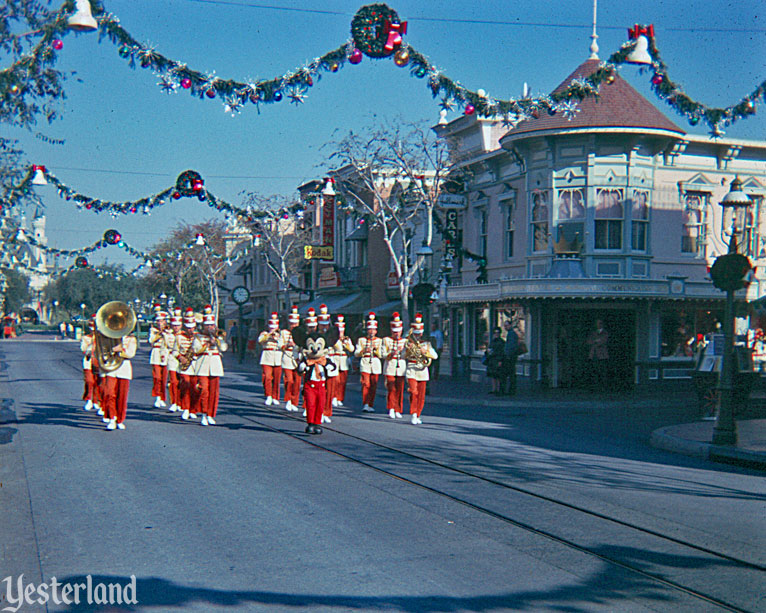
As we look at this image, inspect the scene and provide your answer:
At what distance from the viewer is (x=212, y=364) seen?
14.5 meters

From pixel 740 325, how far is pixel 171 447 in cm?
1984

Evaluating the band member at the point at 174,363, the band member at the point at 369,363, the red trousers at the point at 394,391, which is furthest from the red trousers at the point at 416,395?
the band member at the point at 174,363

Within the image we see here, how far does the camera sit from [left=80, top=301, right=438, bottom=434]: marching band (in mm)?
13477

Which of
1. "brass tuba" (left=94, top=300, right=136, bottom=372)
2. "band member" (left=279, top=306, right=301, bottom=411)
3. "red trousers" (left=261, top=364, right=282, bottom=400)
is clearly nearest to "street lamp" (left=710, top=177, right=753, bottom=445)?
"band member" (left=279, top=306, right=301, bottom=411)

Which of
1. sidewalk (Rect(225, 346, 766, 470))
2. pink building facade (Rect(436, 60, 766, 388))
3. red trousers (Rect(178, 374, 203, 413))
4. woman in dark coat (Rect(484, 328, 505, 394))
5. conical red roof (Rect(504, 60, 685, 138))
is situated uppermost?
conical red roof (Rect(504, 60, 685, 138))

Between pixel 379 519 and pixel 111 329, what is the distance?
764cm

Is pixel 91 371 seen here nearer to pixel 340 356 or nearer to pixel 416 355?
pixel 340 356

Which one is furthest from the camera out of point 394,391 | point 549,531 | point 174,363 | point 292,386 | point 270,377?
point 270,377

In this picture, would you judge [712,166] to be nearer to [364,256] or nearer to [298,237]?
[364,256]

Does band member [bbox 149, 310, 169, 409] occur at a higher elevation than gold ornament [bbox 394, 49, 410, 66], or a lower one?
lower

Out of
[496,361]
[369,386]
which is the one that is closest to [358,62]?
[369,386]

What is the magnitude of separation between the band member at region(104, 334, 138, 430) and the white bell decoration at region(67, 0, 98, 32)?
5.49 meters

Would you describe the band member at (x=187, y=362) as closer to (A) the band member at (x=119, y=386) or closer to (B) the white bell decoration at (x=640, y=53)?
(A) the band member at (x=119, y=386)

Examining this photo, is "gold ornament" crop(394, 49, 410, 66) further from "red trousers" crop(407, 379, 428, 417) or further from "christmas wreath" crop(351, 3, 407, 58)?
"red trousers" crop(407, 379, 428, 417)
